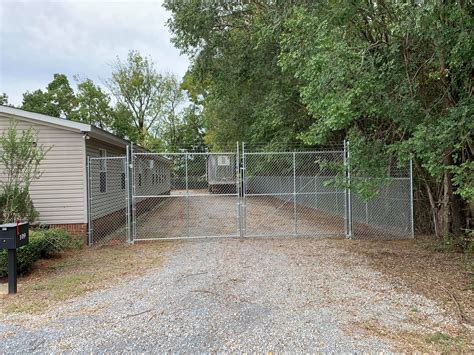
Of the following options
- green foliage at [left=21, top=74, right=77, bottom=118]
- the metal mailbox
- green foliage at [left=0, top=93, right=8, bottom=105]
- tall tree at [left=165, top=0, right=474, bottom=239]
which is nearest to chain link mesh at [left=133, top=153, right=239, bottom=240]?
tall tree at [left=165, top=0, right=474, bottom=239]

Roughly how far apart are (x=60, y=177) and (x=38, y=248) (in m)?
2.54

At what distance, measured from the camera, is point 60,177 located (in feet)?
26.8

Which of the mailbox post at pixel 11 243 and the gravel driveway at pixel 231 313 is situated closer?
the gravel driveway at pixel 231 313

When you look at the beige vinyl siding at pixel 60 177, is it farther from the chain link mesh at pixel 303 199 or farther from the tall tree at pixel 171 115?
the tall tree at pixel 171 115

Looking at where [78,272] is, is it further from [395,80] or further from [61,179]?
[395,80]

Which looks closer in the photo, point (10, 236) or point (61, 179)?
point (10, 236)

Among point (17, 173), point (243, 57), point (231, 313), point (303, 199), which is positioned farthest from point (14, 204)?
point (303, 199)

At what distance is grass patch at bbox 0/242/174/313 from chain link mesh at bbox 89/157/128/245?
4.11 feet

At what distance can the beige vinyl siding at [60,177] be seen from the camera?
8125 mm

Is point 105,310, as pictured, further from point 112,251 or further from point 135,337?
point 112,251

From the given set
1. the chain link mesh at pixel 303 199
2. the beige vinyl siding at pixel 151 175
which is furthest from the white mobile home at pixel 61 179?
the beige vinyl siding at pixel 151 175

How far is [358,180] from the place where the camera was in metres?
6.40

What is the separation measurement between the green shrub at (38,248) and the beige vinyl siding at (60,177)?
3.65ft

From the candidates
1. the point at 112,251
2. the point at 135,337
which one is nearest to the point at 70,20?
the point at 112,251
